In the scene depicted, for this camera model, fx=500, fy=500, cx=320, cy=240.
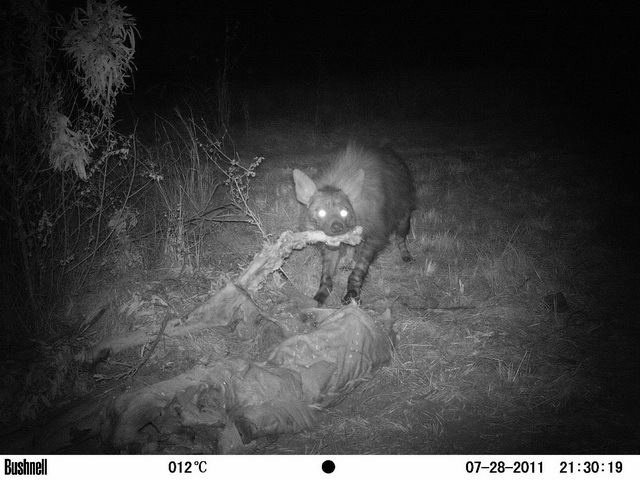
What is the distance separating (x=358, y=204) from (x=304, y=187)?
A: 655mm

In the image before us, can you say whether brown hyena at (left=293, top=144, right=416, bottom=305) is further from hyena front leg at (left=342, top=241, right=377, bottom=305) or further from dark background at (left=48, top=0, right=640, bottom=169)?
dark background at (left=48, top=0, right=640, bottom=169)

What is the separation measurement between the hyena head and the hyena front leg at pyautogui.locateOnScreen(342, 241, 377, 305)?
1.25ft

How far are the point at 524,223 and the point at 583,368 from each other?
10.3 ft

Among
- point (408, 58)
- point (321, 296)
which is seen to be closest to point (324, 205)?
point (321, 296)

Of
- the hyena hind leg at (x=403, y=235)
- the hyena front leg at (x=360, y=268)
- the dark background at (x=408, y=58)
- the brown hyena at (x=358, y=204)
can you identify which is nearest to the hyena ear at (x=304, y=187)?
the brown hyena at (x=358, y=204)

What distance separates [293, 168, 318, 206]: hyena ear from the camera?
16.1ft

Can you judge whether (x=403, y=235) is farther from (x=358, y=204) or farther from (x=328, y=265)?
(x=328, y=265)

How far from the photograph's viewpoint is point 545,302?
451 centimetres

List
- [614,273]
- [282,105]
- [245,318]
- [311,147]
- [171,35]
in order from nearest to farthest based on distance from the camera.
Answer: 1. [245,318]
2. [614,273]
3. [311,147]
4. [282,105]
5. [171,35]

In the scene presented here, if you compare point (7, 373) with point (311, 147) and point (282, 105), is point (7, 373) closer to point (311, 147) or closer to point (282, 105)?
point (311, 147)

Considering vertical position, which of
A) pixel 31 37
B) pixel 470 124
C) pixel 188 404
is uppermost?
pixel 470 124

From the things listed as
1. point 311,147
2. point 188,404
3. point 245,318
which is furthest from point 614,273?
point 311,147

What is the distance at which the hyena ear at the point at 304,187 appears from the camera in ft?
16.1

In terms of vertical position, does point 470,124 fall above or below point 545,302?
above
